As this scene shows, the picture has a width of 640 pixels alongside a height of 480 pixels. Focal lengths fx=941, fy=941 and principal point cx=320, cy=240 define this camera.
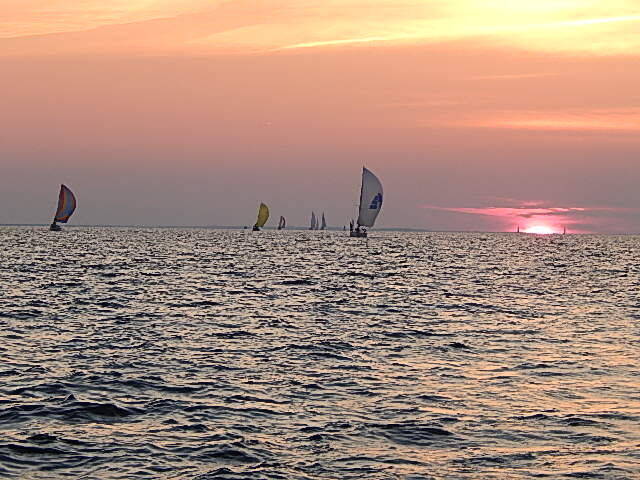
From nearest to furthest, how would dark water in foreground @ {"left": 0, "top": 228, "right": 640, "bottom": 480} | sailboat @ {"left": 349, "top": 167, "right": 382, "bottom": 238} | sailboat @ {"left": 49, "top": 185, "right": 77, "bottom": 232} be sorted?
dark water in foreground @ {"left": 0, "top": 228, "right": 640, "bottom": 480}
sailboat @ {"left": 349, "top": 167, "right": 382, "bottom": 238}
sailboat @ {"left": 49, "top": 185, "right": 77, "bottom": 232}

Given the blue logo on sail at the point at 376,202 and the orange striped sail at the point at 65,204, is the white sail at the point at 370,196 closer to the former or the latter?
the blue logo on sail at the point at 376,202

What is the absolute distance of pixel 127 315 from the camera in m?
39.0

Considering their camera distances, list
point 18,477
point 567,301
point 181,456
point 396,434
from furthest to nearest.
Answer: point 567,301
point 396,434
point 181,456
point 18,477

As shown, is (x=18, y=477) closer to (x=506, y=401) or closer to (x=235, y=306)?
(x=506, y=401)

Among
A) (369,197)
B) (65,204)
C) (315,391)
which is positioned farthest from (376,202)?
(315,391)

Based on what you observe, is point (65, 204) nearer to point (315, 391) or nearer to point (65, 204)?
point (65, 204)

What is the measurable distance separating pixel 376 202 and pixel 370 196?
5.80 feet

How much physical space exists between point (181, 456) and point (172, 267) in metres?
67.8

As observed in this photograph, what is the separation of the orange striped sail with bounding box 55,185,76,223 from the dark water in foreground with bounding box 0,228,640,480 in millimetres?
139146

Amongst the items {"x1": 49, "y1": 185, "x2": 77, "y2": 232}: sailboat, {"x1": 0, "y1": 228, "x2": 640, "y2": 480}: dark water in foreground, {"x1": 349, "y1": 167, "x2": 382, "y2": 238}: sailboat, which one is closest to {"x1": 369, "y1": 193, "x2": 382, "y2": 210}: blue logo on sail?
{"x1": 349, "y1": 167, "x2": 382, "y2": 238}: sailboat

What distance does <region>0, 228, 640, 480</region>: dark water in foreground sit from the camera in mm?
15898

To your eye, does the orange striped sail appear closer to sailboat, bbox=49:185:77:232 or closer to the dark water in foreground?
sailboat, bbox=49:185:77:232

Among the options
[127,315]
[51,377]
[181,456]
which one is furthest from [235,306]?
[181,456]

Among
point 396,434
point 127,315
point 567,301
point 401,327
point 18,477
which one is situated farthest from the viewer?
point 567,301
